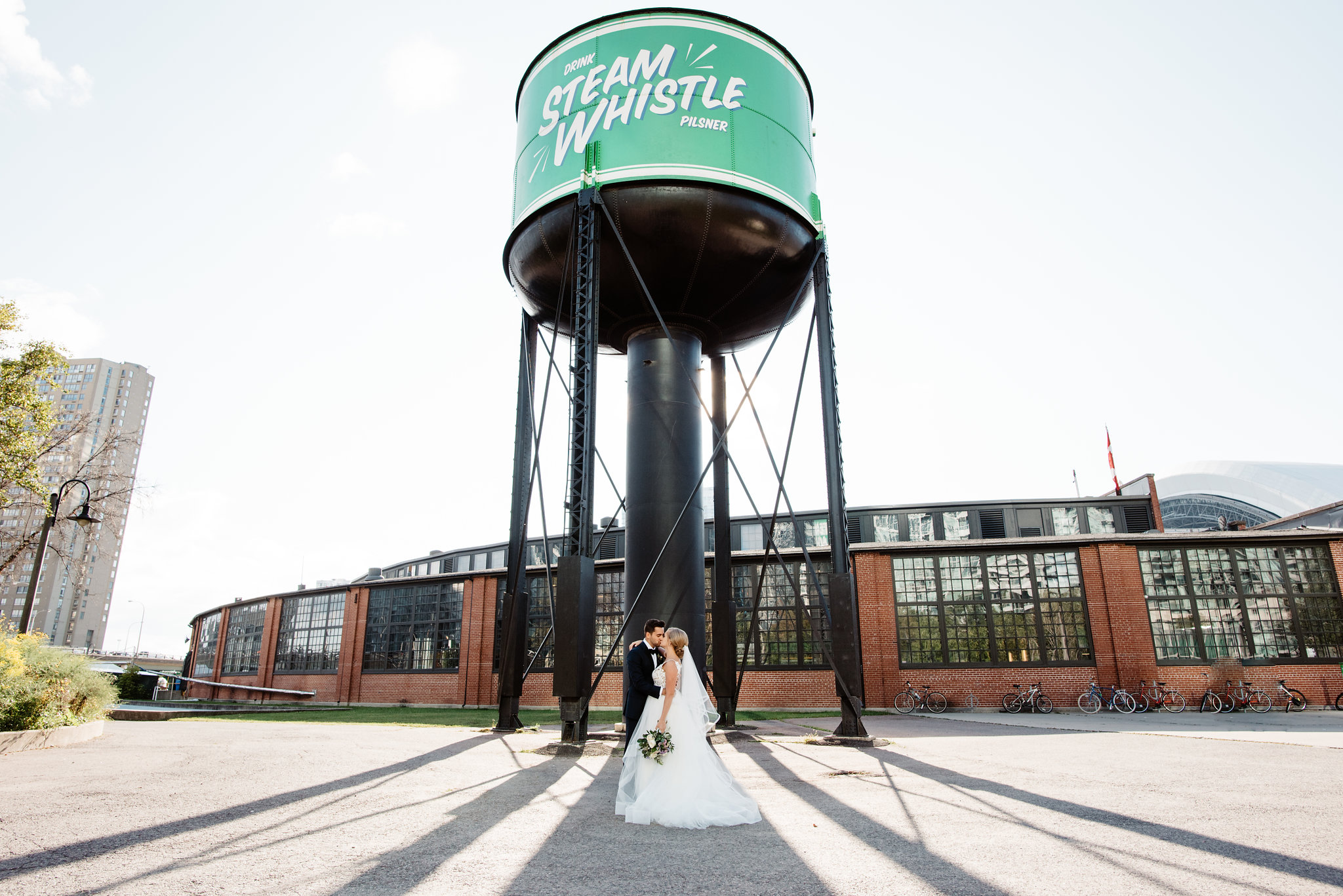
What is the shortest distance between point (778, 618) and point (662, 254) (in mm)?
13537

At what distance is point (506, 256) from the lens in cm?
1290

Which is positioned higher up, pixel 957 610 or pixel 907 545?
pixel 907 545

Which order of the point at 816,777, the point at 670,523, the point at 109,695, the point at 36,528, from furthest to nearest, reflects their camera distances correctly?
1. the point at 36,528
2. the point at 109,695
3. the point at 670,523
4. the point at 816,777

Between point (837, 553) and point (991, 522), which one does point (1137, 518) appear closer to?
point (991, 522)

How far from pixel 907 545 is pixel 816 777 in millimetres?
14646

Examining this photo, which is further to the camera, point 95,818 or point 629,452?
point 629,452

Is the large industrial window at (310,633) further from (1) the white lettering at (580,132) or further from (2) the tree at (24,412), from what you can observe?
(1) the white lettering at (580,132)

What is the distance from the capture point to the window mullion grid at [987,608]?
20594 millimetres

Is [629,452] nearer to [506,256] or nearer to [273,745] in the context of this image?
[506,256]

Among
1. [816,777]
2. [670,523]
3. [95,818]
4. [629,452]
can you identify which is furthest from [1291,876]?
[629,452]

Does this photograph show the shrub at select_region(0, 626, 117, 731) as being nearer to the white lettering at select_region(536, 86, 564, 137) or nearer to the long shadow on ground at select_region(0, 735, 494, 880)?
the long shadow on ground at select_region(0, 735, 494, 880)

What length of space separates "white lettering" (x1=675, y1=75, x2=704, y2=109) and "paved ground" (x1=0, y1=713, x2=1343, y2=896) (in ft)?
32.1

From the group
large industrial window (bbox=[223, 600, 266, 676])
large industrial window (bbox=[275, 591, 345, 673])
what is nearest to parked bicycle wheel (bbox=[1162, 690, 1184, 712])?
large industrial window (bbox=[275, 591, 345, 673])

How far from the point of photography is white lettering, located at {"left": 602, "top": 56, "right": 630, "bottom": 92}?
11852mm
